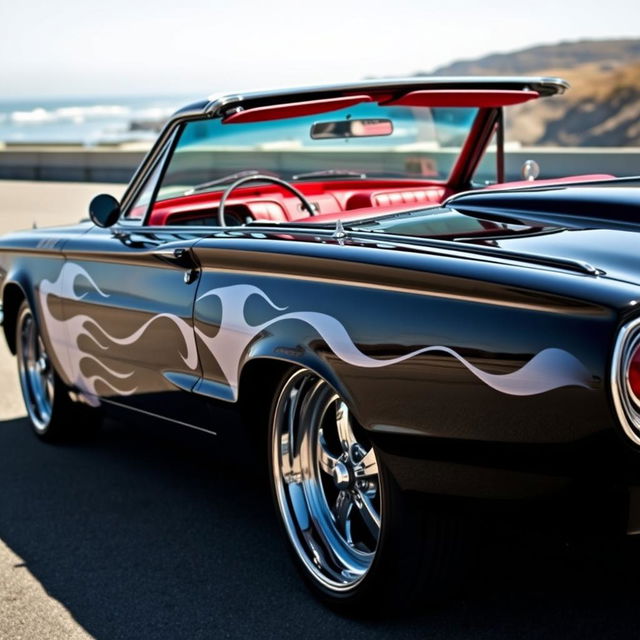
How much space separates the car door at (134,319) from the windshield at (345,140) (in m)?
0.47

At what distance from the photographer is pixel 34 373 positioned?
215 inches

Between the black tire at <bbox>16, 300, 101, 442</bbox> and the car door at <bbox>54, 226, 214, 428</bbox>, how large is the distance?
15.7 inches

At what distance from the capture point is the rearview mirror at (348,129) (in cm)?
467

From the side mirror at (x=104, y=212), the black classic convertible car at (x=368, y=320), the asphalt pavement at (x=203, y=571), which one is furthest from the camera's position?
the side mirror at (x=104, y=212)

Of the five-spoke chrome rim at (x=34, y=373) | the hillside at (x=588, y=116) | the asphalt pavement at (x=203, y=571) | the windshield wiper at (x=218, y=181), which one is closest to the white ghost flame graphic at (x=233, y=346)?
the asphalt pavement at (x=203, y=571)

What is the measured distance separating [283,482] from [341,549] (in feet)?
0.97

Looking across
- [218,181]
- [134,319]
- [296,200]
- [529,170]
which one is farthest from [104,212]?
[529,170]

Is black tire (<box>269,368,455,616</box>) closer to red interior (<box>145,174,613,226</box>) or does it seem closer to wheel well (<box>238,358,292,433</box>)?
wheel well (<box>238,358,292,433</box>)

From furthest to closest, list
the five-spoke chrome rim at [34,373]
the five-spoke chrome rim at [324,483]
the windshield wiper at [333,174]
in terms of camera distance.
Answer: the five-spoke chrome rim at [34,373]
the windshield wiper at [333,174]
the five-spoke chrome rim at [324,483]

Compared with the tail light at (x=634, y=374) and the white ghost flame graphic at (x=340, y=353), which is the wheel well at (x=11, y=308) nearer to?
the white ghost flame graphic at (x=340, y=353)

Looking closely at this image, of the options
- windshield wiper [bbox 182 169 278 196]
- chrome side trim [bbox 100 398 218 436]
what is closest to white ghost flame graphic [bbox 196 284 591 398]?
chrome side trim [bbox 100 398 218 436]

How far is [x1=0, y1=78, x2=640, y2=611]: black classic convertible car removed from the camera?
244 cm

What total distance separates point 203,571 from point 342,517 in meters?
0.59

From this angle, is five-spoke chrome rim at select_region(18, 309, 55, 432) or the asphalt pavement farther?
five-spoke chrome rim at select_region(18, 309, 55, 432)
